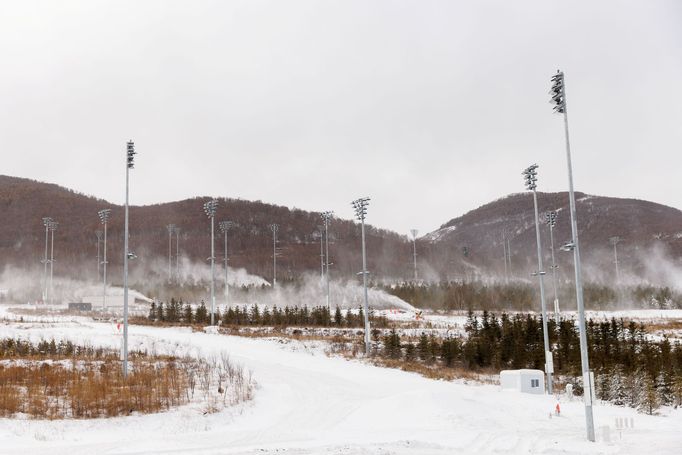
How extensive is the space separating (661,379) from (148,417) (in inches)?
1048

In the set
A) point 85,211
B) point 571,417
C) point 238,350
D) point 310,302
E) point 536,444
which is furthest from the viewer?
point 85,211

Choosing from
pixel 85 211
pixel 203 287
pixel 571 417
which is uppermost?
pixel 85 211

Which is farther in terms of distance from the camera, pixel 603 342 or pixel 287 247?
pixel 287 247

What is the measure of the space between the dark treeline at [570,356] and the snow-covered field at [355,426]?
431 centimetres

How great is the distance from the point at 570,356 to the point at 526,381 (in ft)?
38.5

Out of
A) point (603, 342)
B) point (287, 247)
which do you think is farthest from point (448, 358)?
point (287, 247)

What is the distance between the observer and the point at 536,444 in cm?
1805

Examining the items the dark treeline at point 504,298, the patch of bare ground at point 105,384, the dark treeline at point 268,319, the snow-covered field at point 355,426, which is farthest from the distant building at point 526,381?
the dark treeline at point 504,298

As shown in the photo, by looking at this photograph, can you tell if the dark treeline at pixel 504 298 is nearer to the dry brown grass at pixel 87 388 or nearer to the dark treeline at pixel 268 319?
the dark treeline at pixel 268 319

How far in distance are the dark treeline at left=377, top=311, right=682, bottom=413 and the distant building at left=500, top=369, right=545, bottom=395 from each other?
3.78m

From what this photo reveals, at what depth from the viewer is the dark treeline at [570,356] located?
3169cm

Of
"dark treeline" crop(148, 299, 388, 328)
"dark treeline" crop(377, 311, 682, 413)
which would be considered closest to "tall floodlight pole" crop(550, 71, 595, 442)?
"dark treeline" crop(377, 311, 682, 413)

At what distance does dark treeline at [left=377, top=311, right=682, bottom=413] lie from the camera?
3169cm

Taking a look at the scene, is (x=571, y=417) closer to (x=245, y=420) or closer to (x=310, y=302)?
(x=245, y=420)
